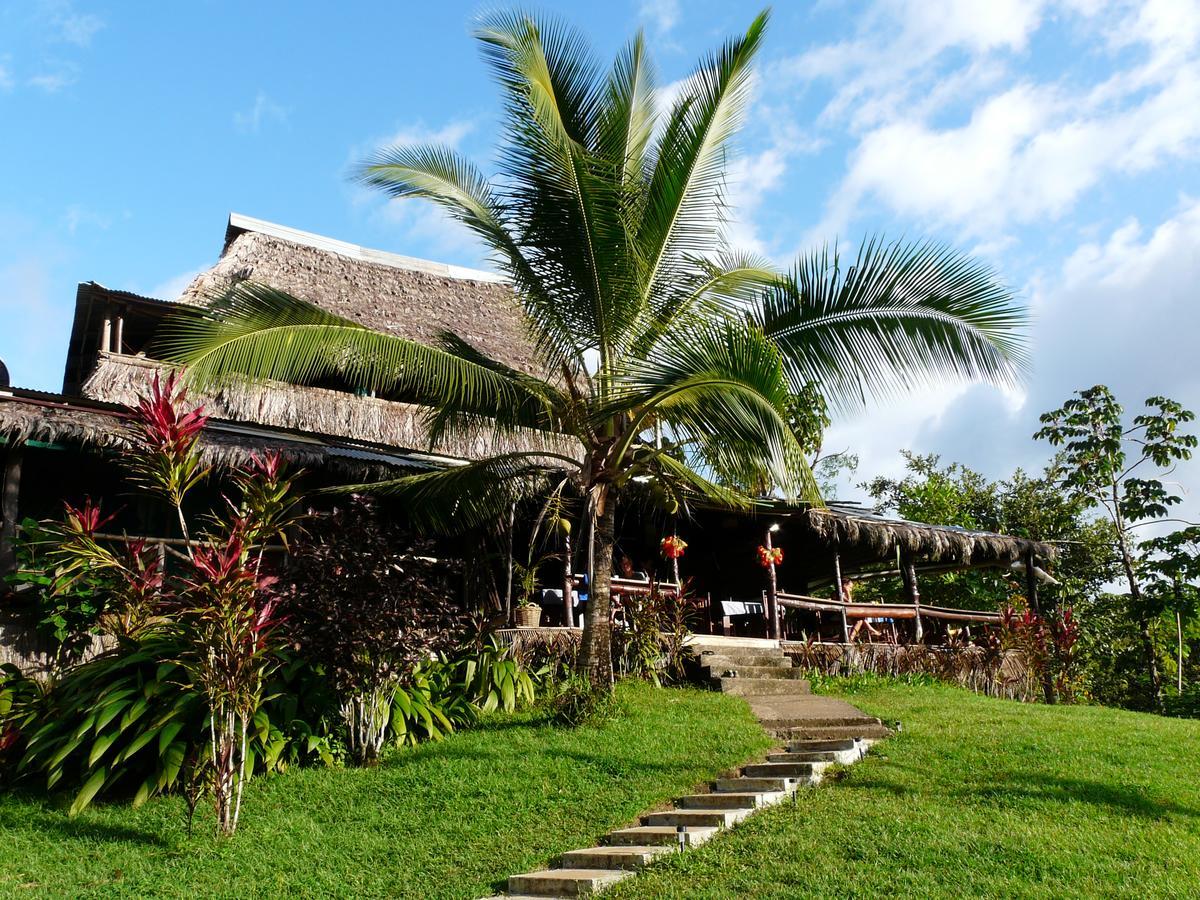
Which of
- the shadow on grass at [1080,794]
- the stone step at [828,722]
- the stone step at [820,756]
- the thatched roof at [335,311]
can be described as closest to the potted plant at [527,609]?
the thatched roof at [335,311]

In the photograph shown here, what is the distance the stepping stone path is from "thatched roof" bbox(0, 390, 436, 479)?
13.1 ft

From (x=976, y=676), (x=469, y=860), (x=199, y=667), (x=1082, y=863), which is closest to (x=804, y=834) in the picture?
(x=1082, y=863)

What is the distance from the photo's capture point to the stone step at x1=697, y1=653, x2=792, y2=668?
36.6 feet

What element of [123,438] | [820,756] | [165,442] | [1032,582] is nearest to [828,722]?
[820,756]

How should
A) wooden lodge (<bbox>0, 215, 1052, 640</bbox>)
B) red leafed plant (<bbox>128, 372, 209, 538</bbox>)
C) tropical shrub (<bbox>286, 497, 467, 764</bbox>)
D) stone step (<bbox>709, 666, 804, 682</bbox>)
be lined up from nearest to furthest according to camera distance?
1. red leafed plant (<bbox>128, 372, 209, 538</bbox>)
2. tropical shrub (<bbox>286, 497, 467, 764</bbox>)
3. wooden lodge (<bbox>0, 215, 1052, 640</bbox>)
4. stone step (<bbox>709, 666, 804, 682</bbox>)

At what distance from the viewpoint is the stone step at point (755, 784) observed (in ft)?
23.4

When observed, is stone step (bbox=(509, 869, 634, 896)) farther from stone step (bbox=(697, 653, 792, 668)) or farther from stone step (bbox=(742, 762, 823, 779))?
stone step (bbox=(697, 653, 792, 668))

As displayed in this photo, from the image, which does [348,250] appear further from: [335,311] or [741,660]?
[741,660]

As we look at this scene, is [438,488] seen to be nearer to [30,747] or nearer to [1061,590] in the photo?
[30,747]

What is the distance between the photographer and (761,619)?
48.1ft

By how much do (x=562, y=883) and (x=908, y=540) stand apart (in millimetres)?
9019

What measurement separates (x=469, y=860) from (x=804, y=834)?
6.40ft

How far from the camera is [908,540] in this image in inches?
528

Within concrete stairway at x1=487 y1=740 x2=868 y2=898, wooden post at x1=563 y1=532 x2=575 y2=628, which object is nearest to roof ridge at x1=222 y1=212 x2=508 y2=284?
wooden post at x1=563 y1=532 x2=575 y2=628
